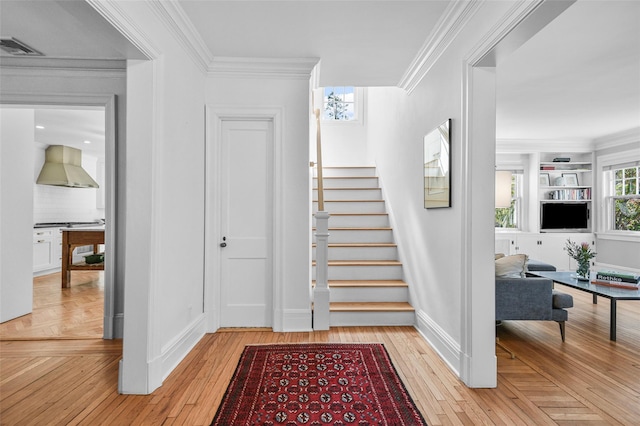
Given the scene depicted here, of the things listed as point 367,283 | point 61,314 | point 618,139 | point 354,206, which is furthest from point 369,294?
point 618,139

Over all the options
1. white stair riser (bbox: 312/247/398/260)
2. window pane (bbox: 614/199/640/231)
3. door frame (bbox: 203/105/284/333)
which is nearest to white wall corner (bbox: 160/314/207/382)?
door frame (bbox: 203/105/284/333)

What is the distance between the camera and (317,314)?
3.41 meters

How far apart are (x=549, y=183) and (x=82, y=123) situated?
880 centimetres

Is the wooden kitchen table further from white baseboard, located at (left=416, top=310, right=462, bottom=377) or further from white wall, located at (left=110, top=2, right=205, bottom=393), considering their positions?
white baseboard, located at (left=416, top=310, right=462, bottom=377)

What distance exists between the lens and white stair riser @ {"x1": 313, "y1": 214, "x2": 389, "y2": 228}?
4863 mm

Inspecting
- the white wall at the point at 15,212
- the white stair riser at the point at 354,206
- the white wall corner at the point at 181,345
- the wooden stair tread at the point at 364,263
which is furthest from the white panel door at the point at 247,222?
the white wall at the point at 15,212

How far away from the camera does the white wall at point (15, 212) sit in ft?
12.0

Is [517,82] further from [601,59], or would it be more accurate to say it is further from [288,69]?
[288,69]

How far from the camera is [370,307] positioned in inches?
141

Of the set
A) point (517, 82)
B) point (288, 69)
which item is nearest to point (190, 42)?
point (288, 69)

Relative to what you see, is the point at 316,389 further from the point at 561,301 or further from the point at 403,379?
the point at 561,301

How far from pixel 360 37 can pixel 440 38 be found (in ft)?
2.10

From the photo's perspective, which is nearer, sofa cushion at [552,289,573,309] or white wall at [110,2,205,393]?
white wall at [110,2,205,393]

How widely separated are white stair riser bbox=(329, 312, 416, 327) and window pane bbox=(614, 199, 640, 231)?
5755mm
